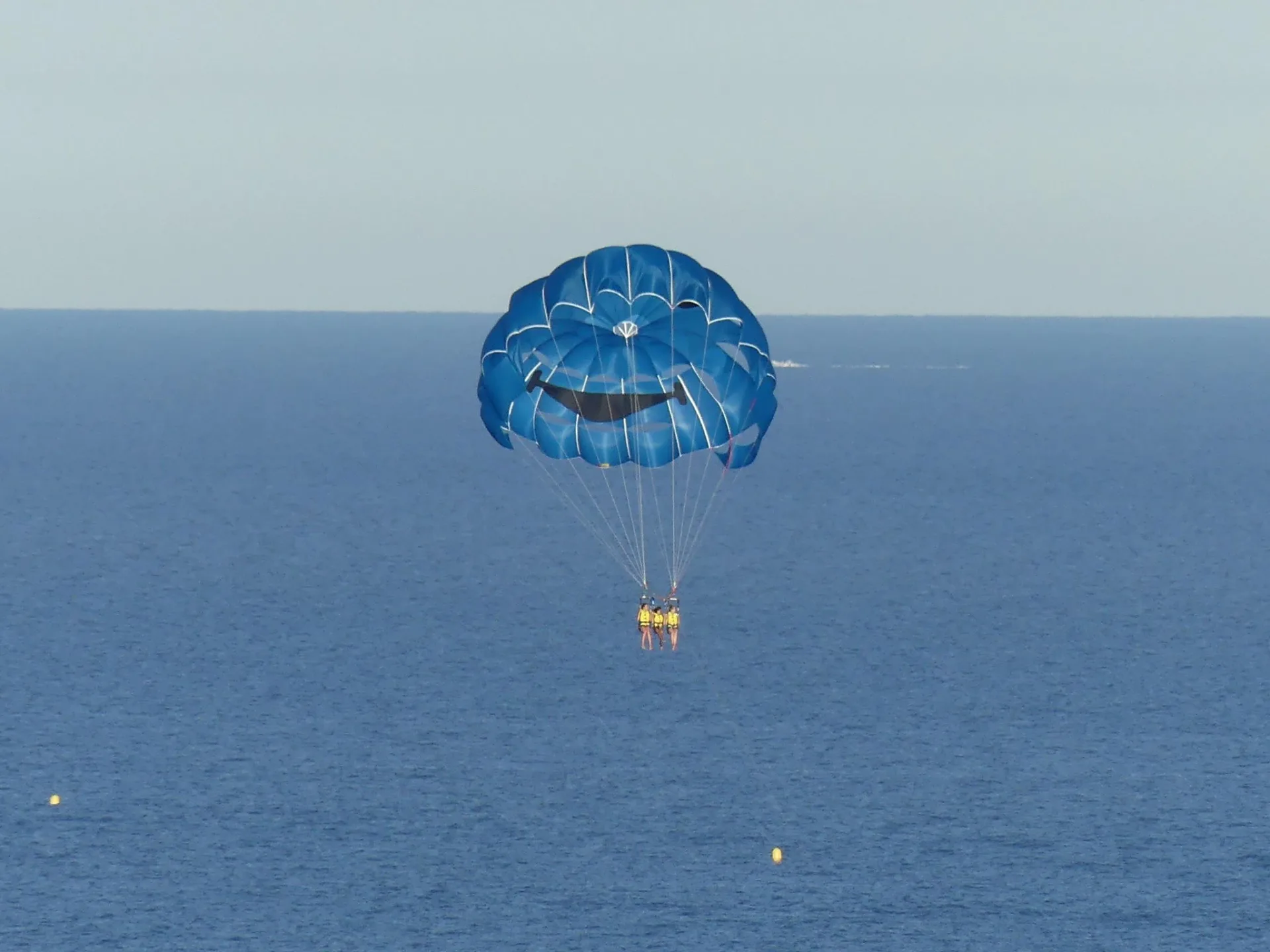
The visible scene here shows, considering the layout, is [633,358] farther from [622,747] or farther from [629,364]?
[622,747]

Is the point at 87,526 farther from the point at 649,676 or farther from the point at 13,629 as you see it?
the point at 649,676

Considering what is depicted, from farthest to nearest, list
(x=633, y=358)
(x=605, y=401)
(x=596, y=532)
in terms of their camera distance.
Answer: (x=596, y=532) → (x=605, y=401) → (x=633, y=358)

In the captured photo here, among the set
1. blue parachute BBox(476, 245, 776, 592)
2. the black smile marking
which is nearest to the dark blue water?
blue parachute BBox(476, 245, 776, 592)

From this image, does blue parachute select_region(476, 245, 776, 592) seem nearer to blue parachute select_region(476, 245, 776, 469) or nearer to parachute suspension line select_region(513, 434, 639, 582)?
blue parachute select_region(476, 245, 776, 469)

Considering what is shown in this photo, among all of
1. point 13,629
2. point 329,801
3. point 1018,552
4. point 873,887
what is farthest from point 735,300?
point 1018,552

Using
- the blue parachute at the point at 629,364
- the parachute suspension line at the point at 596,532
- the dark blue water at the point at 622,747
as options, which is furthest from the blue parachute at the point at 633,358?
the parachute suspension line at the point at 596,532

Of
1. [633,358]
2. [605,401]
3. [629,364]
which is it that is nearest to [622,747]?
[605,401]
